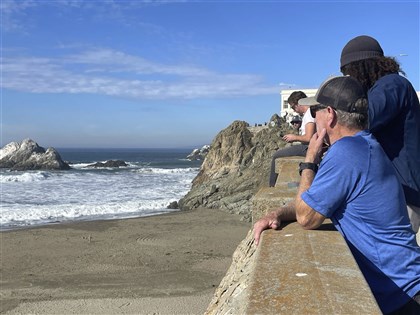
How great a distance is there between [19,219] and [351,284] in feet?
59.8

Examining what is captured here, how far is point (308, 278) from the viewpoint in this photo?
190cm

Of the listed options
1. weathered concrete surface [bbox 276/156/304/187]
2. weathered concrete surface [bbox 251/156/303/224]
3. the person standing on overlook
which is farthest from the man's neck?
the person standing on overlook

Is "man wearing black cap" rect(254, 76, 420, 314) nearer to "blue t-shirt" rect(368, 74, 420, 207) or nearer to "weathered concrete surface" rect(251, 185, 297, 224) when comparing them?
"blue t-shirt" rect(368, 74, 420, 207)

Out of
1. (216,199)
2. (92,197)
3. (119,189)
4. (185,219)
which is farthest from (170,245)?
(119,189)

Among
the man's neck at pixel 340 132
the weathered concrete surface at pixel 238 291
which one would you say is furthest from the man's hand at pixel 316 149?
the weathered concrete surface at pixel 238 291

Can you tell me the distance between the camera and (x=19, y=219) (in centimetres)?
1805

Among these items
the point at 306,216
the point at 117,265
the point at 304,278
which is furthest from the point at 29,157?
the point at 304,278

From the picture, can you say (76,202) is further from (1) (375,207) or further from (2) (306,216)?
(1) (375,207)

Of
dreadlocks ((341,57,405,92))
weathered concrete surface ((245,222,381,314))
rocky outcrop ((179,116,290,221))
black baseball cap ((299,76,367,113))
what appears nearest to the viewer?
weathered concrete surface ((245,222,381,314))

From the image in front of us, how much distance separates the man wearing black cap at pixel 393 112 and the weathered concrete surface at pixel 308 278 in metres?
0.70

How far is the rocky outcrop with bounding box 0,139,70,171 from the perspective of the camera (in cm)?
5625

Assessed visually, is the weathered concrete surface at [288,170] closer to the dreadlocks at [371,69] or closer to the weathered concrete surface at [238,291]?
the weathered concrete surface at [238,291]

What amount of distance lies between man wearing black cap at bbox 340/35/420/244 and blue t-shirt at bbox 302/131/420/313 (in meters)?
0.59

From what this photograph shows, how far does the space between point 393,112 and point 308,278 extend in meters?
1.43
